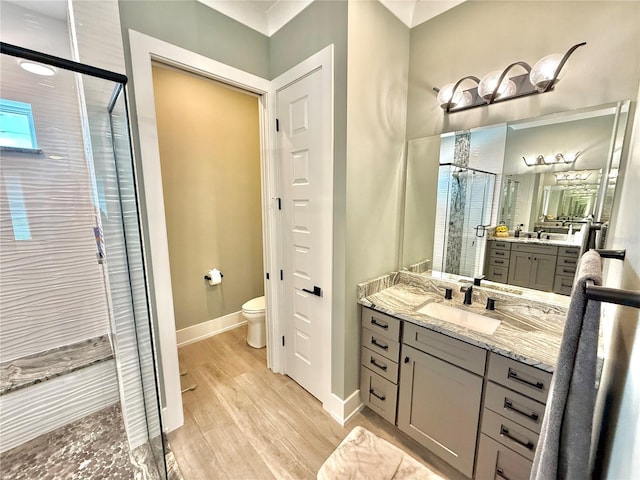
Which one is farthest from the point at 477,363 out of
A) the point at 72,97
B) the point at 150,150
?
the point at 72,97

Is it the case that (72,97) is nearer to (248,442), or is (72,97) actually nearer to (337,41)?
(337,41)

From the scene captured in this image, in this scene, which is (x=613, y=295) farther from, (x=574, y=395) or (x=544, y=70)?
(x=544, y=70)

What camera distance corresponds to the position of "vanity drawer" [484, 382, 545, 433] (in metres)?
1.16

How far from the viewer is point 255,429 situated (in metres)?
1.80

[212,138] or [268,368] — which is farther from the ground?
[212,138]

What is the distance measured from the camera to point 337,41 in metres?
1.54

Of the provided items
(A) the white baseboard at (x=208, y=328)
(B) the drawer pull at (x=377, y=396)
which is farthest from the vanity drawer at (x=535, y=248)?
(A) the white baseboard at (x=208, y=328)

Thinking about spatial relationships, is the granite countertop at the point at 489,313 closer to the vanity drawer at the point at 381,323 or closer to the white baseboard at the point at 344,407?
the vanity drawer at the point at 381,323

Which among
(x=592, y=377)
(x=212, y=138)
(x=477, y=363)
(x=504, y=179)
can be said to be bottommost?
(x=477, y=363)

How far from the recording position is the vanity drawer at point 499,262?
5.49 ft

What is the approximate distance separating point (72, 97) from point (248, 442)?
8.40ft

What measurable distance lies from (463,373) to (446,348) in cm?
14

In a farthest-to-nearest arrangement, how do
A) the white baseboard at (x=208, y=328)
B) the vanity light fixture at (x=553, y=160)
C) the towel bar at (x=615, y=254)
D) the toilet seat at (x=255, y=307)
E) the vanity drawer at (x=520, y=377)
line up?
the white baseboard at (x=208, y=328), the toilet seat at (x=255, y=307), the vanity light fixture at (x=553, y=160), the vanity drawer at (x=520, y=377), the towel bar at (x=615, y=254)

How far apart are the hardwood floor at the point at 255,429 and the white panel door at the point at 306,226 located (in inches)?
8.6
